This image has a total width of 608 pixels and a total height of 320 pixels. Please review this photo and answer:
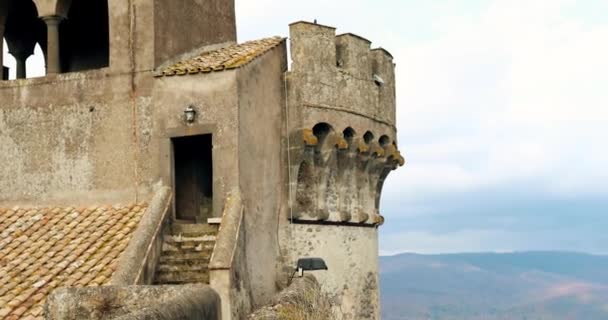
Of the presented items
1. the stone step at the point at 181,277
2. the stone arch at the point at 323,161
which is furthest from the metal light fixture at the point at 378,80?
the stone step at the point at 181,277

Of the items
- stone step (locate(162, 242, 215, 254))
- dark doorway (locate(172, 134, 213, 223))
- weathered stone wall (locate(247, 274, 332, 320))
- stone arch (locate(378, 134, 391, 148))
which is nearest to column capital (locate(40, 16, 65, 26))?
dark doorway (locate(172, 134, 213, 223))

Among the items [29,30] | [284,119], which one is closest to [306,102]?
[284,119]

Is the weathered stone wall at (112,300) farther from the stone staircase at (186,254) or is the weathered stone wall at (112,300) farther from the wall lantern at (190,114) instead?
the wall lantern at (190,114)

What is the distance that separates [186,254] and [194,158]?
2.97 m

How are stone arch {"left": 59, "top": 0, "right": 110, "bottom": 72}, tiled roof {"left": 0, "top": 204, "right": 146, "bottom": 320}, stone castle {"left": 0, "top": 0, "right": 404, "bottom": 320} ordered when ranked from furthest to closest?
stone arch {"left": 59, "top": 0, "right": 110, "bottom": 72}
stone castle {"left": 0, "top": 0, "right": 404, "bottom": 320}
tiled roof {"left": 0, "top": 204, "right": 146, "bottom": 320}

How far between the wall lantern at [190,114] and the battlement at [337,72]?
6.89ft

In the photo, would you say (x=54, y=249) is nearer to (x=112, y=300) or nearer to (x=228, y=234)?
(x=228, y=234)

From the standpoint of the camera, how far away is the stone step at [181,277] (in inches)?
557

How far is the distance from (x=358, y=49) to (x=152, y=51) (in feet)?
12.8

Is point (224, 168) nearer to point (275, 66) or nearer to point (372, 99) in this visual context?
point (275, 66)

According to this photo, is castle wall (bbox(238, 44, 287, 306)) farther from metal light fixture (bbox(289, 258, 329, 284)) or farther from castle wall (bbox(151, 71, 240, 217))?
metal light fixture (bbox(289, 258, 329, 284))

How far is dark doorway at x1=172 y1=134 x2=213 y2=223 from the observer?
17.1m

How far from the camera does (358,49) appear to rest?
58.9 feet

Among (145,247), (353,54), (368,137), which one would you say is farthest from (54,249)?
(353,54)
